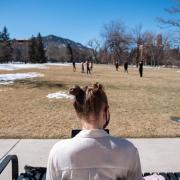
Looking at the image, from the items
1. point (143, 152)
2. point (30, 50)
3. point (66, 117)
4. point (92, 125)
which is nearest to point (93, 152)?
point (92, 125)

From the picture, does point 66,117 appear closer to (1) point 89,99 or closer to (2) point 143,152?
(2) point 143,152

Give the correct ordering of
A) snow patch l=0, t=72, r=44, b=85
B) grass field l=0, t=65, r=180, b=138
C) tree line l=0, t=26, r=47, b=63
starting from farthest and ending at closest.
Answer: tree line l=0, t=26, r=47, b=63 < snow patch l=0, t=72, r=44, b=85 < grass field l=0, t=65, r=180, b=138

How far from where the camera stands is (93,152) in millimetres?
2248

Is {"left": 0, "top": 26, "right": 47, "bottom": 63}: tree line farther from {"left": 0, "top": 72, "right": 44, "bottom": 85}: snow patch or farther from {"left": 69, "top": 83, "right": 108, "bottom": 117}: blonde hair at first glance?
{"left": 69, "top": 83, "right": 108, "bottom": 117}: blonde hair

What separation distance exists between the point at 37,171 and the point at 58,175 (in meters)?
1.24

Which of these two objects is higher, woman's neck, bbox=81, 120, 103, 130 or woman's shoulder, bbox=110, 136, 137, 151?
woman's neck, bbox=81, 120, 103, 130

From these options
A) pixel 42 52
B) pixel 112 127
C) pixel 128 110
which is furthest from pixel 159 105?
pixel 42 52

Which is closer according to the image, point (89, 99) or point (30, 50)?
point (89, 99)

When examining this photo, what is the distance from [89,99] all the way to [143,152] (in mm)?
4270

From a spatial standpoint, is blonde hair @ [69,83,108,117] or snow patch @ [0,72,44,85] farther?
snow patch @ [0,72,44,85]

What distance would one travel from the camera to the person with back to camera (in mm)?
2225

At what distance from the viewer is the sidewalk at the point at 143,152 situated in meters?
5.46

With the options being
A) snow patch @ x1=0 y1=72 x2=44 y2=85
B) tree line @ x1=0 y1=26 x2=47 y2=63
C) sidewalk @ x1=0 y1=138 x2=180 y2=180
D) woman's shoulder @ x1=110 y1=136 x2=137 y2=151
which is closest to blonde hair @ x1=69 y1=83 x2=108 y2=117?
woman's shoulder @ x1=110 y1=136 x2=137 y2=151

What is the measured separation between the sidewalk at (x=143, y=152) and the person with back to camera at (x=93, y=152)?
9.22ft
